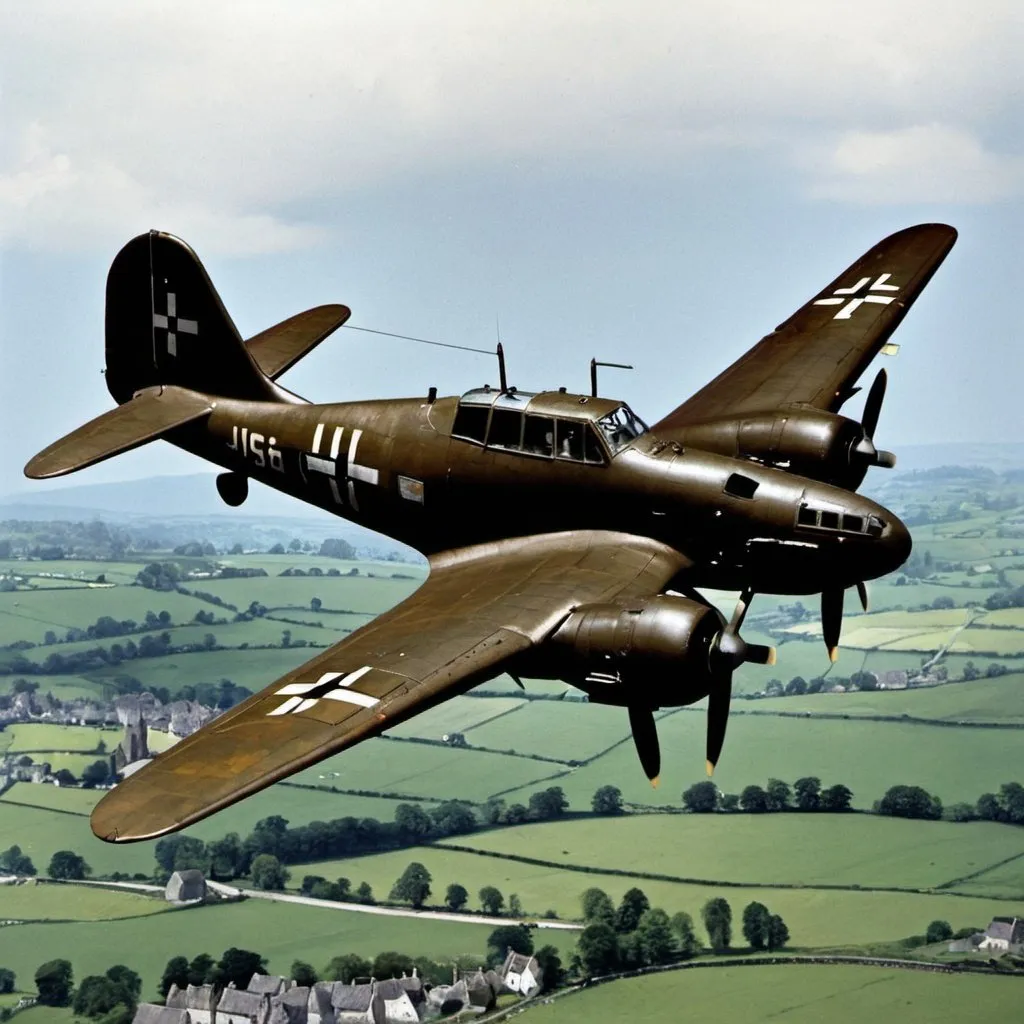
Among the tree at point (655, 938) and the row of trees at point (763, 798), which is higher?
the row of trees at point (763, 798)

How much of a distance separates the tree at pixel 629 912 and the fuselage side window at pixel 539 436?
2735 inches

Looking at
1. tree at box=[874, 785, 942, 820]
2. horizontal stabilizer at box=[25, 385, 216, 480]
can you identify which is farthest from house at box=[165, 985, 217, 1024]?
horizontal stabilizer at box=[25, 385, 216, 480]

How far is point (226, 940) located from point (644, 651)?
8112 centimetres

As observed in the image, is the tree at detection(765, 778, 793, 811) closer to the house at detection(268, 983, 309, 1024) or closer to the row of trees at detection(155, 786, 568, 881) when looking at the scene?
the row of trees at detection(155, 786, 568, 881)

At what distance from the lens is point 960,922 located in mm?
98188

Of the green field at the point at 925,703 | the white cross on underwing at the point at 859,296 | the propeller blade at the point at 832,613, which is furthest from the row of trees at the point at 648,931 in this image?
the propeller blade at the point at 832,613

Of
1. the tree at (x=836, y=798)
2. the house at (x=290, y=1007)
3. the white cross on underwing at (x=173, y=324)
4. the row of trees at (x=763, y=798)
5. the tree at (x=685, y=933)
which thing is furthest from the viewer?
the row of trees at (x=763, y=798)

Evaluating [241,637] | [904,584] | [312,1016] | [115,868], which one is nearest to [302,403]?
[312,1016]

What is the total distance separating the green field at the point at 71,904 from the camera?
104 m

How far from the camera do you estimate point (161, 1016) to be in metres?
95.7

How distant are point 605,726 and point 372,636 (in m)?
97.0

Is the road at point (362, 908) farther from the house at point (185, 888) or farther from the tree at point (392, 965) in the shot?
the tree at point (392, 965)

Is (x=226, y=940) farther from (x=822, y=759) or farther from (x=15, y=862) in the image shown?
(x=822, y=759)

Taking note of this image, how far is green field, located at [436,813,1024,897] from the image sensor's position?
100125 millimetres
